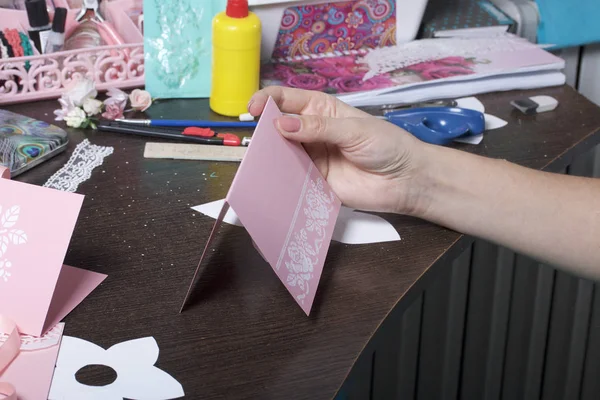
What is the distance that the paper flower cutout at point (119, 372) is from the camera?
652mm

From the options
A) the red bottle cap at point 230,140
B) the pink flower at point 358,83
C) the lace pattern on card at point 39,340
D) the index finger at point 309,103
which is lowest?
the lace pattern on card at point 39,340

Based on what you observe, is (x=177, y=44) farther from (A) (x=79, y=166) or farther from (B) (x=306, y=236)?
(B) (x=306, y=236)

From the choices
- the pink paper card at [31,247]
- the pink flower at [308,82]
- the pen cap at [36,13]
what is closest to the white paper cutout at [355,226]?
the pink paper card at [31,247]

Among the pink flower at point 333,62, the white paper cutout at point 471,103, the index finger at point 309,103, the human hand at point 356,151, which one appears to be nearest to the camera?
the human hand at point 356,151

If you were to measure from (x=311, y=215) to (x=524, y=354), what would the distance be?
1.16m

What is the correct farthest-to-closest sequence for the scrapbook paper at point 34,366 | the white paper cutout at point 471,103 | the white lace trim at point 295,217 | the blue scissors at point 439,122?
the white paper cutout at point 471,103 < the blue scissors at point 439,122 < the white lace trim at point 295,217 < the scrapbook paper at point 34,366

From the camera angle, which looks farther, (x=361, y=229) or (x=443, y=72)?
(x=443, y=72)

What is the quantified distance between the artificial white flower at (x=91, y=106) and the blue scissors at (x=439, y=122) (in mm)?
421

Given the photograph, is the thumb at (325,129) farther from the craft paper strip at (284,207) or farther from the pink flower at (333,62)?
the pink flower at (333,62)

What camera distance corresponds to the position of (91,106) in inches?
44.0

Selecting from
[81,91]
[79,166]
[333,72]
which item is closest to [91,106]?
[81,91]

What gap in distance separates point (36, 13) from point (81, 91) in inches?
6.2

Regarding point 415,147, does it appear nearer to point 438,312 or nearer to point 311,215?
point 311,215

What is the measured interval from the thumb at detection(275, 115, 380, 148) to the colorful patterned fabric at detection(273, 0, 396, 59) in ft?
1.51
